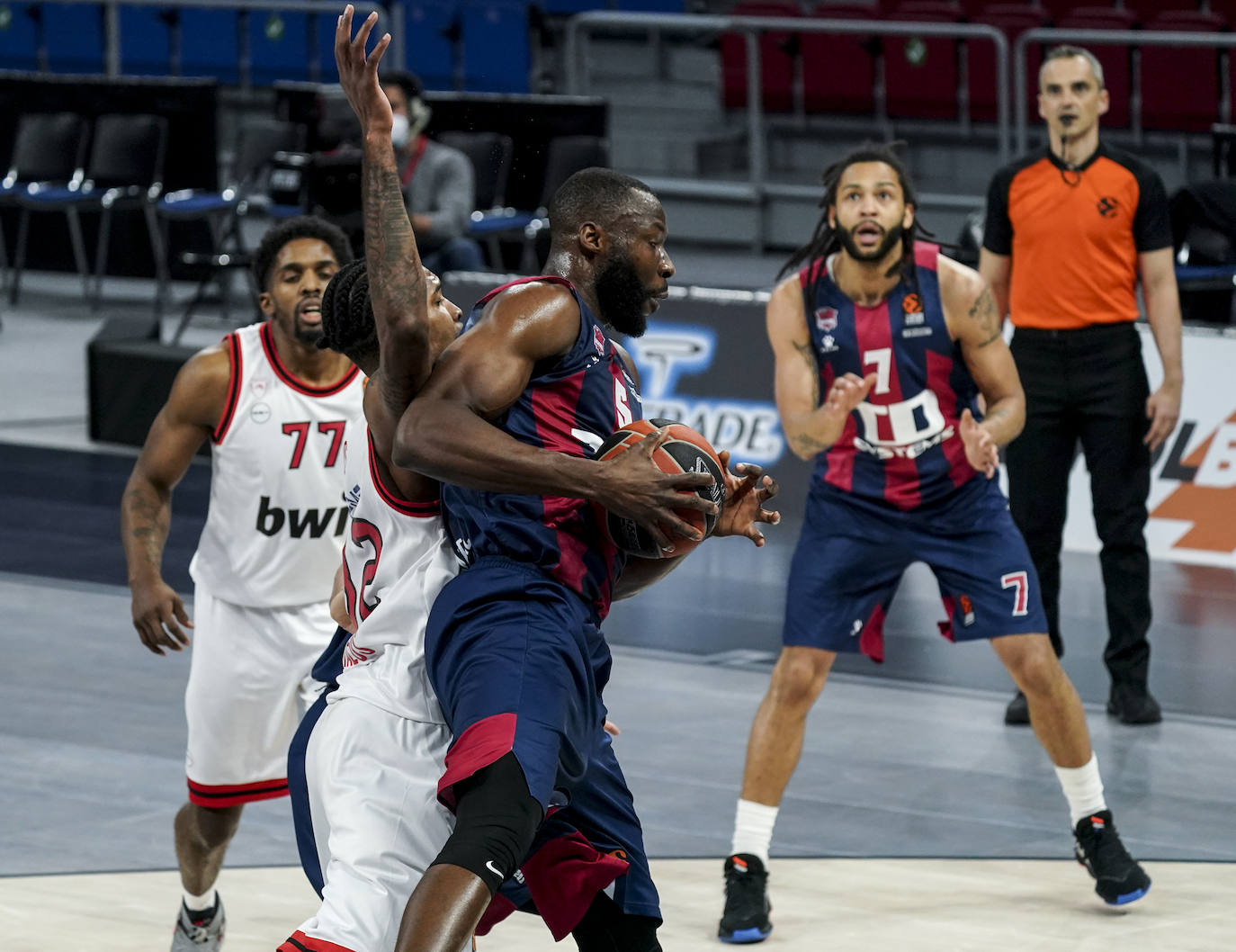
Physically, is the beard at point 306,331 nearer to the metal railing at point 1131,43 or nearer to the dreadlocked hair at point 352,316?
the dreadlocked hair at point 352,316

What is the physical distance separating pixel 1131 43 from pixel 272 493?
36.7ft

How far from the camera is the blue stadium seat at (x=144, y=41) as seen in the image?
18.8 meters

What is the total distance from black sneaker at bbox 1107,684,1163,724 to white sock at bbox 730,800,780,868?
87.1 inches

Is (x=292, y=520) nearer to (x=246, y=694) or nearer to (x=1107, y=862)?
(x=246, y=694)

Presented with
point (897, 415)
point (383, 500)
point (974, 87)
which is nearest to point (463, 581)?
point (383, 500)

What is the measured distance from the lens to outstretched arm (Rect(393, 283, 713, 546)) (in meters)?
3.54

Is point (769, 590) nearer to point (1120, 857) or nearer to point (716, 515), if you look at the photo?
point (1120, 857)

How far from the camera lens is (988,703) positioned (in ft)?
24.0

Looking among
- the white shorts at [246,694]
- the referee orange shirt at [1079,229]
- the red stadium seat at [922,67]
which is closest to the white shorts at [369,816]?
Answer: the white shorts at [246,694]

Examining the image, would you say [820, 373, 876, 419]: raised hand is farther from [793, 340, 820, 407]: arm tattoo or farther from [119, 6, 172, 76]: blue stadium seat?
[119, 6, 172, 76]: blue stadium seat

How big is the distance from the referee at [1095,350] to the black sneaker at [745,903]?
221 centimetres

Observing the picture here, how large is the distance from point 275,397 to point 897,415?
1692 millimetres

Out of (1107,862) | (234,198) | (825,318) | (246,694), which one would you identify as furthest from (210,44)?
(1107,862)

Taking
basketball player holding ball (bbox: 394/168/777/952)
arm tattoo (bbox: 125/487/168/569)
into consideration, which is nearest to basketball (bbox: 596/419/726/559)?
basketball player holding ball (bbox: 394/168/777/952)
